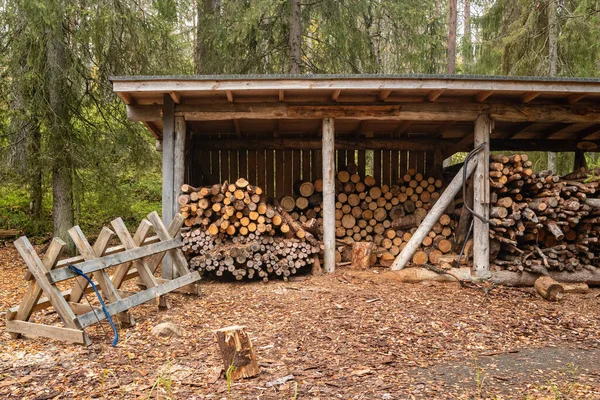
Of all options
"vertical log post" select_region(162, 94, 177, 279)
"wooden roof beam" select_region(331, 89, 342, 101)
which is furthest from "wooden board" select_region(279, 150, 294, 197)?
"vertical log post" select_region(162, 94, 177, 279)

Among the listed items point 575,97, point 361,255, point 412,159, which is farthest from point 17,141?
point 575,97

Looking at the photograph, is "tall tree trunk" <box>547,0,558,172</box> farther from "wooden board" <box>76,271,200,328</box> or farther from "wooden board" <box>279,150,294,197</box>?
"wooden board" <box>76,271,200,328</box>

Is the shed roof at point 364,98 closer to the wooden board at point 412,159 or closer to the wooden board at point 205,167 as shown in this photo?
the wooden board at point 205,167

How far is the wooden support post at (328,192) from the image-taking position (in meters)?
6.79

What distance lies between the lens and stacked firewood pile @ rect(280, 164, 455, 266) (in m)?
7.85

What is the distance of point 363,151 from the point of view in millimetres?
8891

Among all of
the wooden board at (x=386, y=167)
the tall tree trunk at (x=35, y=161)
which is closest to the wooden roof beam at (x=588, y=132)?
the wooden board at (x=386, y=167)

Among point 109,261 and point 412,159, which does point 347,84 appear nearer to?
point 412,159

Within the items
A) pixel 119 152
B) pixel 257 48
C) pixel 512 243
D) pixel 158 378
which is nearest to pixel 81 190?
pixel 119 152

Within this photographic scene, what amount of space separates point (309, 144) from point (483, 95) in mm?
3187

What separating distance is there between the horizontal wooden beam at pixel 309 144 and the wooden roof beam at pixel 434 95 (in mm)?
1857

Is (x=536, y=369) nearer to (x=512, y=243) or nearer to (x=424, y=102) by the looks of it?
(x=512, y=243)

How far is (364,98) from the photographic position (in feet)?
22.2

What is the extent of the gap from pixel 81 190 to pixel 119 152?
101 centimetres
